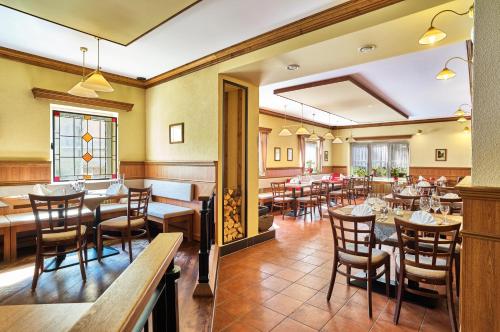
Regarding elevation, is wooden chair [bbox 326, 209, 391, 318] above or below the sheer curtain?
below

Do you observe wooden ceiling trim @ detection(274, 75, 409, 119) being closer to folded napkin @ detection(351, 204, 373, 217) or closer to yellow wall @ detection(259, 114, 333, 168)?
yellow wall @ detection(259, 114, 333, 168)

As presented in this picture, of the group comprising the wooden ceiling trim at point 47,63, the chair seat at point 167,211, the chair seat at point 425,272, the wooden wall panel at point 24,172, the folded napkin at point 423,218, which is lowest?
the chair seat at point 425,272

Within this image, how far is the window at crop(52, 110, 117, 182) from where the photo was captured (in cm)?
461

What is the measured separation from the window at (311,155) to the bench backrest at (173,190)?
20.7 feet

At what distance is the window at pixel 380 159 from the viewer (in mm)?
10305

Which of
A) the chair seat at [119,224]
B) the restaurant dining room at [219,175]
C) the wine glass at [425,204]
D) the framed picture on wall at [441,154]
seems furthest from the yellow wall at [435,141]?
the chair seat at [119,224]

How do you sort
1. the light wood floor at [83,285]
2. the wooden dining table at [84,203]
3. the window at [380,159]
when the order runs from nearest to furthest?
the light wood floor at [83,285], the wooden dining table at [84,203], the window at [380,159]

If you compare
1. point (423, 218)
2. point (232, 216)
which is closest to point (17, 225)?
point (232, 216)

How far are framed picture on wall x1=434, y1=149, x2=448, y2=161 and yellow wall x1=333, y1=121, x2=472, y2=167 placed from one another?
10 centimetres

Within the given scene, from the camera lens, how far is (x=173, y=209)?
4.41m

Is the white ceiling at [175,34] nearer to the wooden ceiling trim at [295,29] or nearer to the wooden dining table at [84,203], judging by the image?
the wooden ceiling trim at [295,29]

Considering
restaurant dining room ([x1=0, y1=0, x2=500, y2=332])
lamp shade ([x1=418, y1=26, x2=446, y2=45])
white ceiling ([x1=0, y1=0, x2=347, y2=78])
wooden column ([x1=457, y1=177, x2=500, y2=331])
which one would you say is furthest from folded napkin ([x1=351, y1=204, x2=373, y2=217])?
white ceiling ([x1=0, y1=0, x2=347, y2=78])

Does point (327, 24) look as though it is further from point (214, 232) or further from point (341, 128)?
point (341, 128)

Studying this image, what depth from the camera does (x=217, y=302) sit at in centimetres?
269
